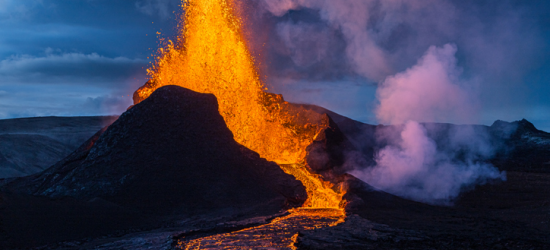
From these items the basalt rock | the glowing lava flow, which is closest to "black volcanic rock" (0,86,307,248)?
the glowing lava flow

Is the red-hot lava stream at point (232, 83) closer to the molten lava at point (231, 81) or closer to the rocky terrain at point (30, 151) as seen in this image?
the molten lava at point (231, 81)

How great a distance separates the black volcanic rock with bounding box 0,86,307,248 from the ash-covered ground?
4 cm

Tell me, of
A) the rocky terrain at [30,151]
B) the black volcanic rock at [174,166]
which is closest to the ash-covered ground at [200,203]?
the black volcanic rock at [174,166]

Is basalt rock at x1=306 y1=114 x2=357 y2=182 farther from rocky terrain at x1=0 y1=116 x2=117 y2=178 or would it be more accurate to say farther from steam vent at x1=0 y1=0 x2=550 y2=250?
rocky terrain at x1=0 y1=116 x2=117 y2=178

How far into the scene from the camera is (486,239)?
9375 mm

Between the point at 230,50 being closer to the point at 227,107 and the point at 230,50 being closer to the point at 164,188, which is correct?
the point at 227,107

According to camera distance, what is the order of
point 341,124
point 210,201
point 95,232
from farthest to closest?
point 341,124 → point 210,201 → point 95,232

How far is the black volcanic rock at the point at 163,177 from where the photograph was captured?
37.4 ft

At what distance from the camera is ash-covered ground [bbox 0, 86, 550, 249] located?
912 cm

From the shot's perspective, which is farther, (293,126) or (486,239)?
(293,126)

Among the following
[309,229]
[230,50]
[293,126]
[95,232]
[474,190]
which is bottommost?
[95,232]

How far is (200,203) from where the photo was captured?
41.7 ft

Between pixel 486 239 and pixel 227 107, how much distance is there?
1250 centimetres

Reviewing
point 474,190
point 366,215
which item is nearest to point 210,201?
point 366,215
